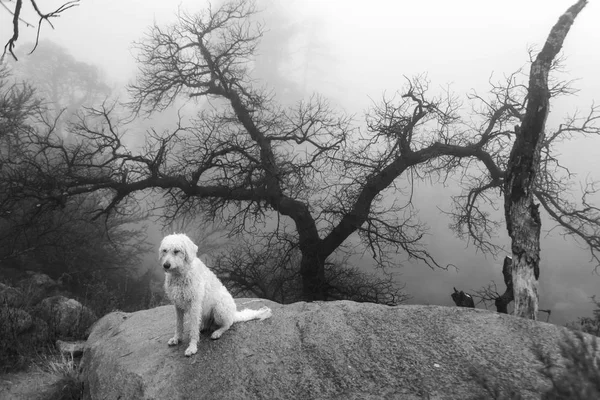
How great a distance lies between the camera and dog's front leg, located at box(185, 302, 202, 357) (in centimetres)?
517

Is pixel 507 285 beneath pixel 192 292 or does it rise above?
above

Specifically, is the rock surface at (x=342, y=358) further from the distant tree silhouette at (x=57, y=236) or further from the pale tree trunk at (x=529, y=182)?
the distant tree silhouette at (x=57, y=236)

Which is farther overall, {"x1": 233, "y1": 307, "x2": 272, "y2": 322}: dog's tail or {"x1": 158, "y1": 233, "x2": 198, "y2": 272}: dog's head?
{"x1": 233, "y1": 307, "x2": 272, "y2": 322}: dog's tail

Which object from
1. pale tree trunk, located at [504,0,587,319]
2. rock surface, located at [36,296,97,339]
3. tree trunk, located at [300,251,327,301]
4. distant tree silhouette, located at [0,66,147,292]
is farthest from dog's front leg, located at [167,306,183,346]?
distant tree silhouette, located at [0,66,147,292]

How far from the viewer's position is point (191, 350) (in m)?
5.26

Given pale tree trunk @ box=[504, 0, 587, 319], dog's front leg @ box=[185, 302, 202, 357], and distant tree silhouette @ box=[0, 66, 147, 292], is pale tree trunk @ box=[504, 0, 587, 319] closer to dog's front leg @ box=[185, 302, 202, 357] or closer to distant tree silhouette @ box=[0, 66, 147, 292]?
dog's front leg @ box=[185, 302, 202, 357]

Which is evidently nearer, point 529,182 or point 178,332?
point 178,332

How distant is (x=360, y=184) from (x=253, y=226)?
3.59 m

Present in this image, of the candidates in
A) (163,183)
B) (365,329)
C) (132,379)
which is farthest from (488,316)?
(163,183)

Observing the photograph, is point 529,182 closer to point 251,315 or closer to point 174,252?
point 251,315

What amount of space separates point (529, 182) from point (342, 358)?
20.1ft

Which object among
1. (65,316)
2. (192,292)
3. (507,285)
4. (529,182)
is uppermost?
(529,182)

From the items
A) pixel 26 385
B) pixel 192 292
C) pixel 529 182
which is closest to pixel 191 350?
pixel 192 292

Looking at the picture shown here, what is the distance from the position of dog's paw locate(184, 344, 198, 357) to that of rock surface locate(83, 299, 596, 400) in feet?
0.24
